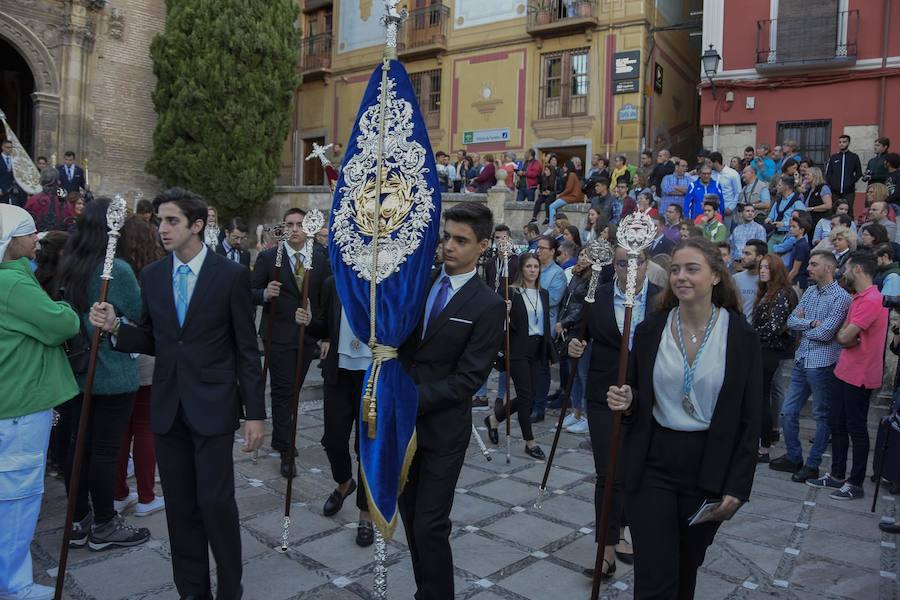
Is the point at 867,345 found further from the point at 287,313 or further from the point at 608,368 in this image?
the point at 287,313

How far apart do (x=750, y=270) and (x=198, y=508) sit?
19.6 ft

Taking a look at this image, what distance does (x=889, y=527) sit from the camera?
5.01m

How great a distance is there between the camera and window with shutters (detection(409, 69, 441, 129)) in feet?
73.7

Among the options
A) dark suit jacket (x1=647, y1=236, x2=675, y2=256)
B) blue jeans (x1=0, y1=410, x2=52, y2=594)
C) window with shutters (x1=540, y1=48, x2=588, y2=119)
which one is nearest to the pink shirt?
dark suit jacket (x1=647, y1=236, x2=675, y2=256)

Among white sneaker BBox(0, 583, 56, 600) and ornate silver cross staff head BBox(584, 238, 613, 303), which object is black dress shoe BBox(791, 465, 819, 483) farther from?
white sneaker BBox(0, 583, 56, 600)

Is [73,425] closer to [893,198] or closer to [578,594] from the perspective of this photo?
[578,594]

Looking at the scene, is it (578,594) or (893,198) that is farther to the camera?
(893,198)

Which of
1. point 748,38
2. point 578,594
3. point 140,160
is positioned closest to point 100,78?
point 140,160

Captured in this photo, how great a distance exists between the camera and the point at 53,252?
4469mm

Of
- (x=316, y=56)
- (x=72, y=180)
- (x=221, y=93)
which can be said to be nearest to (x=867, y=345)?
(x=72, y=180)

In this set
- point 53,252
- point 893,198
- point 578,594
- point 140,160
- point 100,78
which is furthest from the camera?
point 140,160

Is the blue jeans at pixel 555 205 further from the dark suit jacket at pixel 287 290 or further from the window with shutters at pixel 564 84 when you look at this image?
the dark suit jacket at pixel 287 290

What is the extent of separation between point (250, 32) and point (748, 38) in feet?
43.3

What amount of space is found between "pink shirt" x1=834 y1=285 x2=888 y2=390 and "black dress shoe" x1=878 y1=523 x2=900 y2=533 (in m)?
1.22
